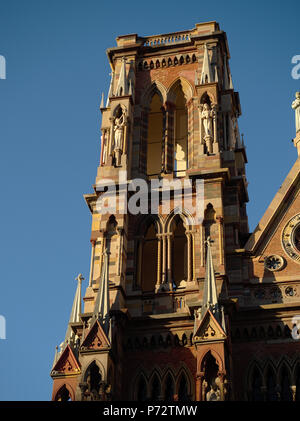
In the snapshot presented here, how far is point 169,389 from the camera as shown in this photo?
1145 inches

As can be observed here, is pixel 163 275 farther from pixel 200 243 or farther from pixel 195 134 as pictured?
pixel 195 134

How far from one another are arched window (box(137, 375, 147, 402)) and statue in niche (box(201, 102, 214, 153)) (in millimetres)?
10083

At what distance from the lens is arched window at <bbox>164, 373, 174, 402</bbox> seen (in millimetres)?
28756

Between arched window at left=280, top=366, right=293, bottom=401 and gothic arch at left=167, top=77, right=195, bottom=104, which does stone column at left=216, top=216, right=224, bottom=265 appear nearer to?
arched window at left=280, top=366, right=293, bottom=401

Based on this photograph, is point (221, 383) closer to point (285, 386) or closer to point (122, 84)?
point (285, 386)

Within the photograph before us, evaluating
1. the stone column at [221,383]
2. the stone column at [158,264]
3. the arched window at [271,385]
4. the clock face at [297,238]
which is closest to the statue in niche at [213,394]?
the stone column at [221,383]

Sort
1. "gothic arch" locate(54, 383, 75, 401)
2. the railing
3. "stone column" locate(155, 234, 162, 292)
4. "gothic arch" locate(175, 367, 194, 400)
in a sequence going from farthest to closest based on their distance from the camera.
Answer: the railing, "stone column" locate(155, 234, 162, 292), "gothic arch" locate(54, 383, 75, 401), "gothic arch" locate(175, 367, 194, 400)

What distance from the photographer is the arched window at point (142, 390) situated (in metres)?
29.2

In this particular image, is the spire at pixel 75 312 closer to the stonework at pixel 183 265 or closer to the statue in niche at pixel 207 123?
the stonework at pixel 183 265

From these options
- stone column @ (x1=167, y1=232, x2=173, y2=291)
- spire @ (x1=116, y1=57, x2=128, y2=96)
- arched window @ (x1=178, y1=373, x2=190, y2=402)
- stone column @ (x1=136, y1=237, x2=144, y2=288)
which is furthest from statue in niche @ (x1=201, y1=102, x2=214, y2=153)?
arched window @ (x1=178, y1=373, x2=190, y2=402)

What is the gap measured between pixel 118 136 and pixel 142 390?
11525 millimetres

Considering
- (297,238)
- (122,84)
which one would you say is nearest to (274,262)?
(297,238)

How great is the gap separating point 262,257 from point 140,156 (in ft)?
25.1
